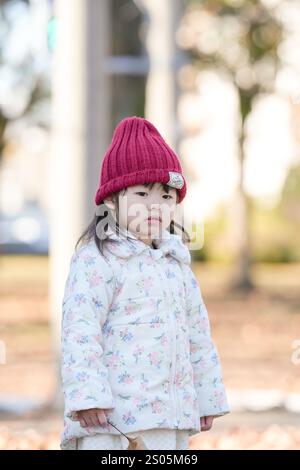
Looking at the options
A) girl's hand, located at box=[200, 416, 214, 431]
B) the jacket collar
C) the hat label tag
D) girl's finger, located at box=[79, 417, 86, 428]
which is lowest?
girl's finger, located at box=[79, 417, 86, 428]

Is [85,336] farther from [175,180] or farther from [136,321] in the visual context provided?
[175,180]

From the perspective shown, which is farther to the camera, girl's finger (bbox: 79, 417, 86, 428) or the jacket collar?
the jacket collar

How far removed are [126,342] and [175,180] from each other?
553 millimetres

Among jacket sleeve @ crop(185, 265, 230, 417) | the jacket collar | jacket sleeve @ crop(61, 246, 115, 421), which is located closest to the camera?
jacket sleeve @ crop(61, 246, 115, 421)

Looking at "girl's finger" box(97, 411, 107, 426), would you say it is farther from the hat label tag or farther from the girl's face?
the hat label tag

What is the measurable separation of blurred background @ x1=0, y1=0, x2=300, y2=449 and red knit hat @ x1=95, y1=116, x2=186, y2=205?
281 cm

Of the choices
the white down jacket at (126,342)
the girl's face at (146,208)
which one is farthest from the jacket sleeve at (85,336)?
the girl's face at (146,208)

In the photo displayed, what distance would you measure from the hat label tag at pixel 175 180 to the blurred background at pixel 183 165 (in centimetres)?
286

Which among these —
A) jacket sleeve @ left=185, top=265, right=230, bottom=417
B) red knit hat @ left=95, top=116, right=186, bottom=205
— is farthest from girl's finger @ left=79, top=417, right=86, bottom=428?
red knit hat @ left=95, top=116, right=186, bottom=205

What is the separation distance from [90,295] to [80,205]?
3663 millimetres

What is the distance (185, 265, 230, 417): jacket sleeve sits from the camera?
3834 millimetres

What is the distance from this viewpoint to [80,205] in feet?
23.6

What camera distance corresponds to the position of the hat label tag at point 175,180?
12.2 feet

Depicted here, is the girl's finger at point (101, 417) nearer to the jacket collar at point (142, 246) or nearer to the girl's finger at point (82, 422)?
the girl's finger at point (82, 422)
